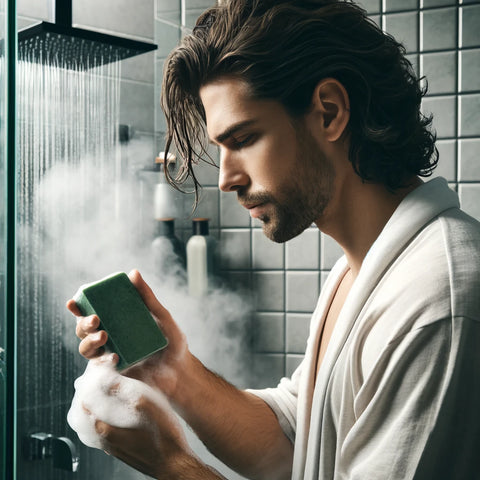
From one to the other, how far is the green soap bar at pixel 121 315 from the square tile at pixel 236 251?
1.05 m

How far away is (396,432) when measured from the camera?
0.64 m

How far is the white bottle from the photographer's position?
1700mm

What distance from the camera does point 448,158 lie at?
1676 millimetres

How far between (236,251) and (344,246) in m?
0.96

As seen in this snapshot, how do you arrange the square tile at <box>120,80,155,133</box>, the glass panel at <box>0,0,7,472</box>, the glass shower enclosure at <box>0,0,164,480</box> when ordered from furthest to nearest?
the square tile at <box>120,80,155,133</box>, the glass shower enclosure at <box>0,0,164,480</box>, the glass panel at <box>0,0,7,472</box>

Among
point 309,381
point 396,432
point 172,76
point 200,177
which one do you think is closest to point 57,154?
point 172,76

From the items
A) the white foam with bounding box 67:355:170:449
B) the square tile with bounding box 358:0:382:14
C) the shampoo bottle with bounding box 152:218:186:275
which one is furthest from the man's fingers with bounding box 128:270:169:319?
the square tile with bounding box 358:0:382:14

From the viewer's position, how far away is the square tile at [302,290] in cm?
179

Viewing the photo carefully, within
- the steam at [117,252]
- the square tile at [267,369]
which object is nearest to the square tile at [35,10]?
the steam at [117,252]

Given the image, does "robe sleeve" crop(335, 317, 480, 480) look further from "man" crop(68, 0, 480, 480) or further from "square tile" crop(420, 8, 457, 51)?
"square tile" crop(420, 8, 457, 51)

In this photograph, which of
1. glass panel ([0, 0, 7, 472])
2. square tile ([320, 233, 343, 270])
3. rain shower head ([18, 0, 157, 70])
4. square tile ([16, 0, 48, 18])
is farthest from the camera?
square tile ([320, 233, 343, 270])

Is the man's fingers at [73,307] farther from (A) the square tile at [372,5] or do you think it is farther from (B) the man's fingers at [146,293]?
(A) the square tile at [372,5]

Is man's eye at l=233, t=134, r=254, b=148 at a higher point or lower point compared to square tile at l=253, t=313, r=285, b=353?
higher

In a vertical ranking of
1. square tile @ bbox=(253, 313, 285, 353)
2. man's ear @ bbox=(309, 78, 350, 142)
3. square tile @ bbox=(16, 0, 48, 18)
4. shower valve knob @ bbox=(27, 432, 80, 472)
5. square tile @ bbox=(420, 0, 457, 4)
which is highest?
square tile @ bbox=(420, 0, 457, 4)
